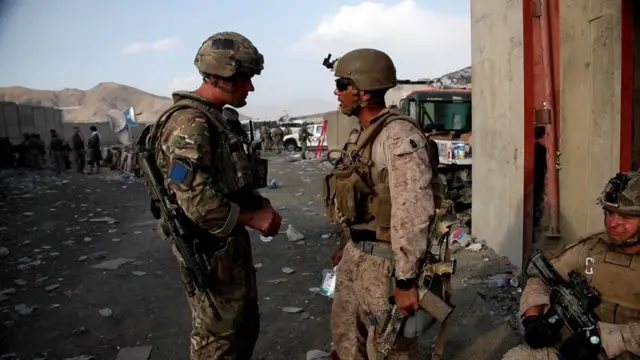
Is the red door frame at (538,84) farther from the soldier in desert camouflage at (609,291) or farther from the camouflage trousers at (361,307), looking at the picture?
the camouflage trousers at (361,307)

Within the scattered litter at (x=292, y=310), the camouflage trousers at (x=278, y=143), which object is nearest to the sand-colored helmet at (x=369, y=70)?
the scattered litter at (x=292, y=310)

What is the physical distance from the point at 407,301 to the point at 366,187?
0.52 m

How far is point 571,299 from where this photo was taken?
2025 millimetres

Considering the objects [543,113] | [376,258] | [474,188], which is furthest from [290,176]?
[376,258]

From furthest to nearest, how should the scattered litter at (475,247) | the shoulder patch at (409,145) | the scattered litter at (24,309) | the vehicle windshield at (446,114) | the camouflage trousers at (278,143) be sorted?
1. the camouflage trousers at (278,143)
2. the vehicle windshield at (446,114)
3. the scattered litter at (475,247)
4. the scattered litter at (24,309)
5. the shoulder patch at (409,145)

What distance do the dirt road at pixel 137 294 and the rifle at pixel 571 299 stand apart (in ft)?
4.04

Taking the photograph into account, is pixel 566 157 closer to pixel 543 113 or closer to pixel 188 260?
pixel 543 113

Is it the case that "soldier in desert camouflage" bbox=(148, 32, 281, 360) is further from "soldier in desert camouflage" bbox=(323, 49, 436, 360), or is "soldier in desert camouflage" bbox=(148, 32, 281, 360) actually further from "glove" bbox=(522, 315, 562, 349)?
"glove" bbox=(522, 315, 562, 349)

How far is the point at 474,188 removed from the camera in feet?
19.4

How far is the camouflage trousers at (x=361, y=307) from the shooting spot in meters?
2.15

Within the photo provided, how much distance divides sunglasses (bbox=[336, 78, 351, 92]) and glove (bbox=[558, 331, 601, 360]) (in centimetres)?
145

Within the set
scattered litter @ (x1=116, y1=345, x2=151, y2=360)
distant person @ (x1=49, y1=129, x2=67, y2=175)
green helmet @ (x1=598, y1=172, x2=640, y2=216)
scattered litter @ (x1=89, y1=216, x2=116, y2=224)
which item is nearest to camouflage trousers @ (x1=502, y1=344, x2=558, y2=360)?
green helmet @ (x1=598, y1=172, x2=640, y2=216)

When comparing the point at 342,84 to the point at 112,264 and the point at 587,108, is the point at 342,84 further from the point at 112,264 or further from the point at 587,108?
the point at 112,264

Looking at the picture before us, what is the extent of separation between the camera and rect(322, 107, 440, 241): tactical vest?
213 cm
